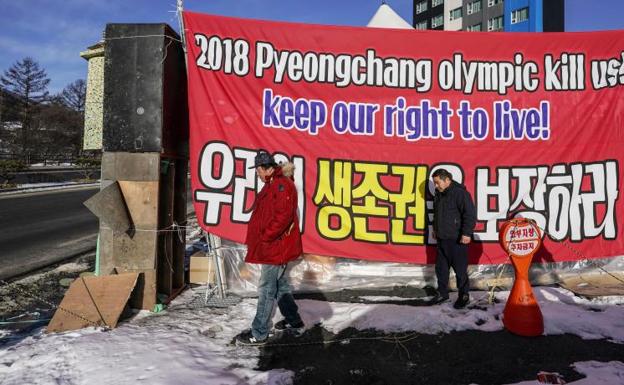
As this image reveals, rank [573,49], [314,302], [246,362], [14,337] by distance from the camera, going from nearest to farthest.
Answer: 1. [246,362]
2. [14,337]
3. [314,302]
4. [573,49]

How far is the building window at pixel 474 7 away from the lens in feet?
147

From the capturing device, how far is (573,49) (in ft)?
18.5

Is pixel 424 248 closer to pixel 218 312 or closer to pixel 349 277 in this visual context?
pixel 349 277

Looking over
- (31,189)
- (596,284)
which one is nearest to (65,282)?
(596,284)

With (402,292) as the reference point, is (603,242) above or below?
above

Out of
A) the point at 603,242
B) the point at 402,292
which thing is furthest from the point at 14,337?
the point at 603,242

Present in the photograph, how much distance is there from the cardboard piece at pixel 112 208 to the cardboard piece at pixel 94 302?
591mm

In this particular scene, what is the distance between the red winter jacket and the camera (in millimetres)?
4031

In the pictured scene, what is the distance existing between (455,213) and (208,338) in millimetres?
3160

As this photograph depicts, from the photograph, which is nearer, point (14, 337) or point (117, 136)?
point (14, 337)

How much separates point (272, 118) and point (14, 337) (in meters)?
3.67

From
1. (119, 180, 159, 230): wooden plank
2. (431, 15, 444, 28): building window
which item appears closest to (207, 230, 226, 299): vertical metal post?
(119, 180, 159, 230): wooden plank

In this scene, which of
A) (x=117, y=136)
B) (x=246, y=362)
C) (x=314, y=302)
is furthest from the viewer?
(x=314, y=302)

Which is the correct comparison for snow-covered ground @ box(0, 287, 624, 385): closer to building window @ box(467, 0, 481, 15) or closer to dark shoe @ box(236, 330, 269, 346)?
dark shoe @ box(236, 330, 269, 346)
